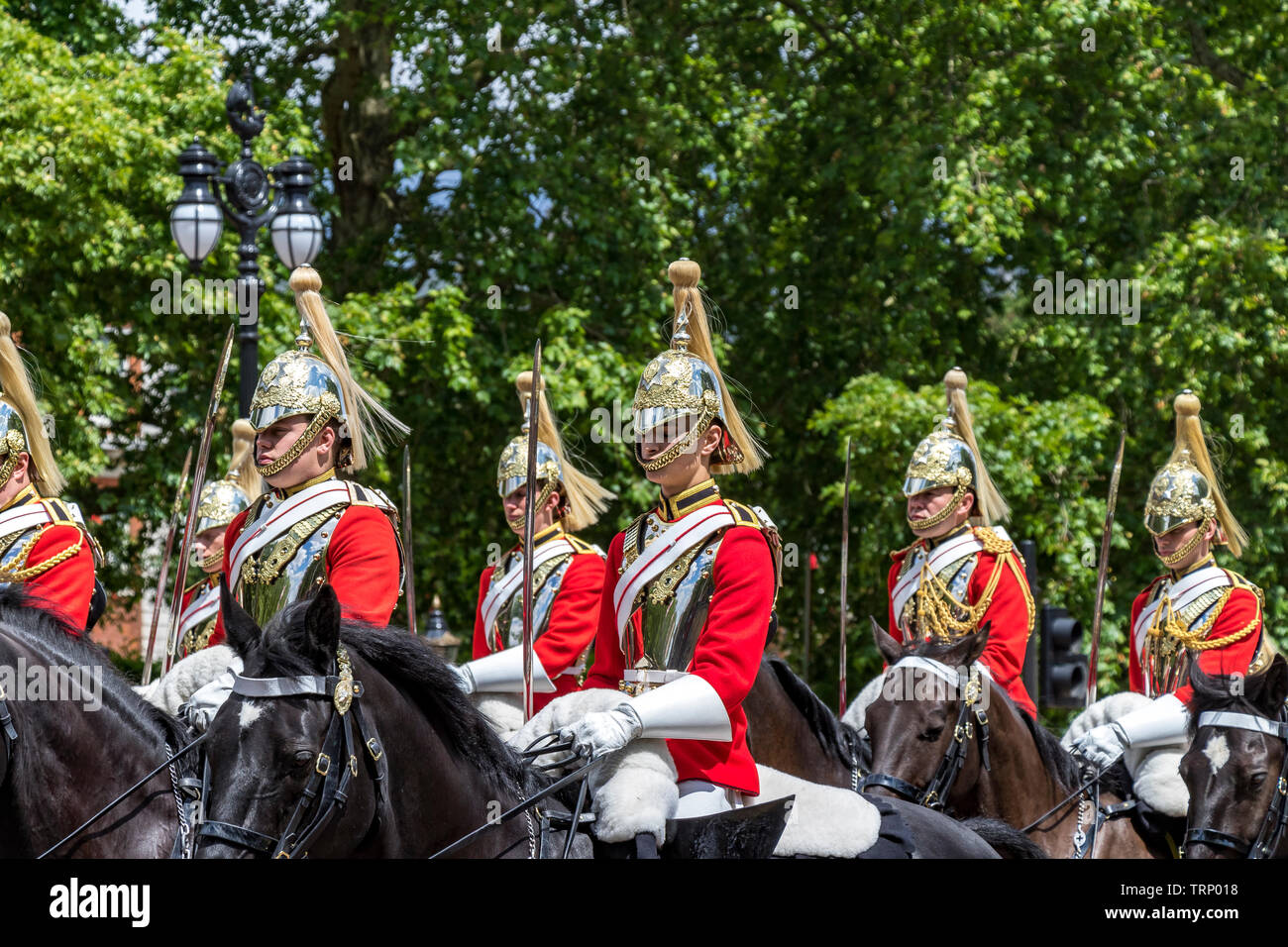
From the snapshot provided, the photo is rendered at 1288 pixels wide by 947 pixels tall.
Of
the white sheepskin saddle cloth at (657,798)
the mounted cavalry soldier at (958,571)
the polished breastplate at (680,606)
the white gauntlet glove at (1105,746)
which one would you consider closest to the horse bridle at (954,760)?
the white gauntlet glove at (1105,746)

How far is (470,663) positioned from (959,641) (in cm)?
174

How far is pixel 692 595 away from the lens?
4.50 m

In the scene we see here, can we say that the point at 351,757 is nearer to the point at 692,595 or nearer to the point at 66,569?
the point at 692,595

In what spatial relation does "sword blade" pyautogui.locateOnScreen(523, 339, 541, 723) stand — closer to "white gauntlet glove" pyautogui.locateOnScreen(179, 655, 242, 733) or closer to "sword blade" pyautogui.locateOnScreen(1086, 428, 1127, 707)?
"white gauntlet glove" pyautogui.locateOnScreen(179, 655, 242, 733)

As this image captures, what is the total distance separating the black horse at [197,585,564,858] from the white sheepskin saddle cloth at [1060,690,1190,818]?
3.20 m

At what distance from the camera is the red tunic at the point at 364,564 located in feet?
15.3

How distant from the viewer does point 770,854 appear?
4.36 meters

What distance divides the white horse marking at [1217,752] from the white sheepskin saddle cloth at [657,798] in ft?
5.90

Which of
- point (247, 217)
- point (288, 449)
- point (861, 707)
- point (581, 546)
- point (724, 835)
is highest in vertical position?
point (247, 217)

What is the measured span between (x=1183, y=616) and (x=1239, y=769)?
5.43 feet

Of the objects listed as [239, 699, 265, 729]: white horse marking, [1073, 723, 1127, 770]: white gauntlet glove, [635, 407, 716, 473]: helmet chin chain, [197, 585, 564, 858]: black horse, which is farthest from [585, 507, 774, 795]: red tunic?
[1073, 723, 1127, 770]: white gauntlet glove

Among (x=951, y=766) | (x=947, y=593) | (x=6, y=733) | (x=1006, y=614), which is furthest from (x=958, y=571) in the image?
(x=6, y=733)

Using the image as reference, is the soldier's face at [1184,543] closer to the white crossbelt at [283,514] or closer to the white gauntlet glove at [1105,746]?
the white gauntlet glove at [1105,746]
